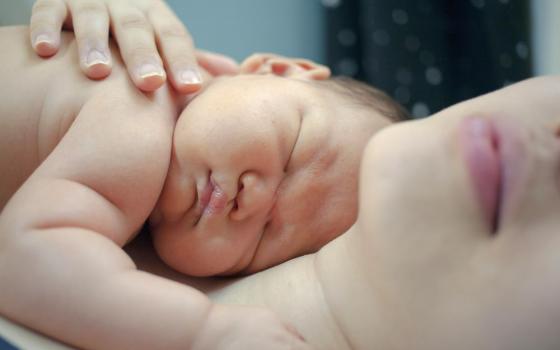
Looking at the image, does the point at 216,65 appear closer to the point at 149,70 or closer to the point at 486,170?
the point at 149,70

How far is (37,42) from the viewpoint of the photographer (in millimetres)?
900

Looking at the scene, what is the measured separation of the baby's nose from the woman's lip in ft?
1.01

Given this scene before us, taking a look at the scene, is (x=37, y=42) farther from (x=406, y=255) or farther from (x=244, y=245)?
(x=406, y=255)

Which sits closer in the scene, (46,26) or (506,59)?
(46,26)

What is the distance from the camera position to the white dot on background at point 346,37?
1.60 meters

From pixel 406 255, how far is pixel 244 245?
1.01ft

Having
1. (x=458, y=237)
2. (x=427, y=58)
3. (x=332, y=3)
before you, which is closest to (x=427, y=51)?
(x=427, y=58)

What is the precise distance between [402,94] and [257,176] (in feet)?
2.42

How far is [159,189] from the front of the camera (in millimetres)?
823

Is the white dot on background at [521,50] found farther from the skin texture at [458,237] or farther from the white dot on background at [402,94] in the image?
the skin texture at [458,237]

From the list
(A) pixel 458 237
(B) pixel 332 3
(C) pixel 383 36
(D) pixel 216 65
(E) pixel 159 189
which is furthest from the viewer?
(B) pixel 332 3

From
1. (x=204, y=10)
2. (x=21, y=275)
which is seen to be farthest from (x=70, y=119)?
(x=204, y=10)

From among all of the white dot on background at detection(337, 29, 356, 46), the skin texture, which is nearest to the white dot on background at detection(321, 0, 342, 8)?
the white dot on background at detection(337, 29, 356, 46)

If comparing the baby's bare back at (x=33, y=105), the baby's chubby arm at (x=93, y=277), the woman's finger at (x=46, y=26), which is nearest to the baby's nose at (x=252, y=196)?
the baby's chubby arm at (x=93, y=277)
